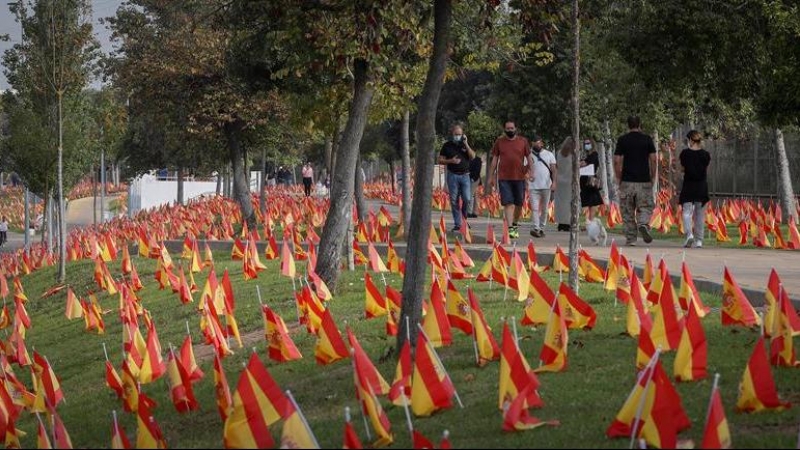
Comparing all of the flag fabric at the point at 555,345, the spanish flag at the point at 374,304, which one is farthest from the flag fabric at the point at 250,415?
the spanish flag at the point at 374,304

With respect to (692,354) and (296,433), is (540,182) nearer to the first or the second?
(692,354)

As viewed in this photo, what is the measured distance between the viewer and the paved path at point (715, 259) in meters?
14.9

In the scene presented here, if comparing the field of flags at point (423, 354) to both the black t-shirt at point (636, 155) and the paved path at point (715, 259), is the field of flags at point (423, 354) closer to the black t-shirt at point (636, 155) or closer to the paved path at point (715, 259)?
the paved path at point (715, 259)

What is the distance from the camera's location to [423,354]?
333 inches

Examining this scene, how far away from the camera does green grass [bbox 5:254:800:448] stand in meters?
7.77

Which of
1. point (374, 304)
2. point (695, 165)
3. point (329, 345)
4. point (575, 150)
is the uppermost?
point (575, 150)

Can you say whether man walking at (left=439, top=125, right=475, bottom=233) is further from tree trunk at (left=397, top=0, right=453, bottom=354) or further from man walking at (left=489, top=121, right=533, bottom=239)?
tree trunk at (left=397, top=0, right=453, bottom=354)

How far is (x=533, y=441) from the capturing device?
24.8 feet

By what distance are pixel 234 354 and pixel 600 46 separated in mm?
12508

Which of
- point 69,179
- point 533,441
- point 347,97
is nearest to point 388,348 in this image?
point 533,441

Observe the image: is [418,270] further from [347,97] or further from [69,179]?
[69,179]

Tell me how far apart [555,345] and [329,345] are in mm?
2236

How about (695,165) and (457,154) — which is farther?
(457,154)

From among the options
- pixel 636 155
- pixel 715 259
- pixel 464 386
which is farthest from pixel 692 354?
pixel 636 155
